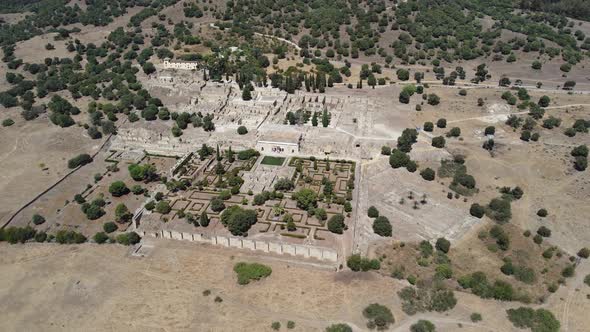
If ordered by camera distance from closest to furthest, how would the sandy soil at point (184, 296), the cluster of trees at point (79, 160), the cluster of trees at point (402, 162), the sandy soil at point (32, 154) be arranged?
1. the sandy soil at point (184, 296)
2. the sandy soil at point (32, 154)
3. the cluster of trees at point (402, 162)
4. the cluster of trees at point (79, 160)

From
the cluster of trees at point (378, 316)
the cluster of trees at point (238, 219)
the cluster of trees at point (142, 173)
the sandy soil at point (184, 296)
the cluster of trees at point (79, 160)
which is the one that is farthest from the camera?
the cluster of trees at point (79, 160)

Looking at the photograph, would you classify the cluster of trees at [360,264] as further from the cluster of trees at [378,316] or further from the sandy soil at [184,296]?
the cluster of trees at [378,316]

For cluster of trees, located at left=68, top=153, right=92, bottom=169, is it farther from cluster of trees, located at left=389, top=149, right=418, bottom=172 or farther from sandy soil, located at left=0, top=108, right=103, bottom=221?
cluster of trees, located at left=389, top=149, right=418, bottom=172

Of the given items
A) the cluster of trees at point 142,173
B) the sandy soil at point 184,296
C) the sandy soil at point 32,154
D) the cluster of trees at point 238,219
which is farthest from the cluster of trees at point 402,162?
the sandy soil at point 32,154

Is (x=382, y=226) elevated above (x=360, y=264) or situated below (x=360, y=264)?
above

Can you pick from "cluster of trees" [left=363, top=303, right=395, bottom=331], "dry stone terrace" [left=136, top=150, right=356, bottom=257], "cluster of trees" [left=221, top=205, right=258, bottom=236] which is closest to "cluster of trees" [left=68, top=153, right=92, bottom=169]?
"dry stone terrace" [left=136, top=150, right=356, bottom=257]

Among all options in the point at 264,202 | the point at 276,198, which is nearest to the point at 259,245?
the point at 264,202

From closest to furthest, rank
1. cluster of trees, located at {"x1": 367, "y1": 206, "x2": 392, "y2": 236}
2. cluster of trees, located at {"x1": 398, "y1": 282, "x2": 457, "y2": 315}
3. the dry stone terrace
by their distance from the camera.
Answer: cluster of trees, located at {"x1": 398, "y1": 282, "x2": 457, "y2": 315}, cluster of trees, located at {"x1": 367, "y1": 206, "x2": 392, "y2": 236}, the dry stone terrace

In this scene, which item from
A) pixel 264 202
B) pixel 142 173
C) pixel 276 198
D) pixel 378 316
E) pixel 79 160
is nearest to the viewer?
pixel 378 316

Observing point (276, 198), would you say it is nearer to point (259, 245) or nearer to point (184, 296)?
point (259, 245)

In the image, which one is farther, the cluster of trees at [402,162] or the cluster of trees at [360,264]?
the cluster of trees at [402,162]
